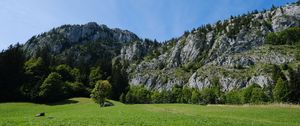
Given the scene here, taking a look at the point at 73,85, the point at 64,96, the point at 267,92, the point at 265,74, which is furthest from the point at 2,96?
the point at 265,74

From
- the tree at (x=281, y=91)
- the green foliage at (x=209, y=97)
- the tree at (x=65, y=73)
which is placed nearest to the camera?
the tree at (x=281, y=91)

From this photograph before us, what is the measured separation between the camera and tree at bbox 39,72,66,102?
3844 inches

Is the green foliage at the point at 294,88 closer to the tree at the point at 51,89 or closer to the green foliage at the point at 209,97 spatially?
the green foliage at the point at 209,97

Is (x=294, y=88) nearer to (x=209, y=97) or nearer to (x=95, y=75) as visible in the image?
(x=209, y=97)

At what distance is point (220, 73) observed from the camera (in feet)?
646

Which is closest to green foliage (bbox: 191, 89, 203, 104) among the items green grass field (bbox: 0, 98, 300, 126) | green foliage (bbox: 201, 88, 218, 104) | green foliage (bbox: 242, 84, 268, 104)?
green foliage (bbox: 201, 88, 218, 104)

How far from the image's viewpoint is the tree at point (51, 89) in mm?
97625

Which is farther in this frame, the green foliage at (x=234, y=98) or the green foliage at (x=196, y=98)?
the green foliage at (x=196, y=98)

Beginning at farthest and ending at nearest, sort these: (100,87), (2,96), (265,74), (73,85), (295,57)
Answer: (295,57), (265,74), (73,85), (2,96), (100,87)

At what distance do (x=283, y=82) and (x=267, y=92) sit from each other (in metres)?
24.7

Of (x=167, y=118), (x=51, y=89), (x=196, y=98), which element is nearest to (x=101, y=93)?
(x=51, y=89)

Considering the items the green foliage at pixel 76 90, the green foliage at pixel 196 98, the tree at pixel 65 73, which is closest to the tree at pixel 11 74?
the green foliage at pixel 76 90

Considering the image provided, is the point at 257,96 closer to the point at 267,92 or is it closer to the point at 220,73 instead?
the point at 267,92

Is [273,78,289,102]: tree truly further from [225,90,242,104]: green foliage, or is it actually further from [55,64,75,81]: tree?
[55,64,75,81]: tree
